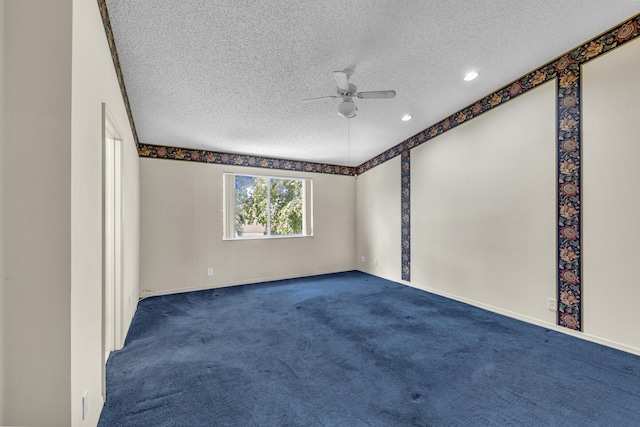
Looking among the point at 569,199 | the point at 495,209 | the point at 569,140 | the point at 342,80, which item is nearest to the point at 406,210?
the point at 495,209

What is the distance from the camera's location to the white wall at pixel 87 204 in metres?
1.17

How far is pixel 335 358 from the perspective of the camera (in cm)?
231

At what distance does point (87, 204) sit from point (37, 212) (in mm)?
315

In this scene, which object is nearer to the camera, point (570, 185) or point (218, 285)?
point (570, 185)

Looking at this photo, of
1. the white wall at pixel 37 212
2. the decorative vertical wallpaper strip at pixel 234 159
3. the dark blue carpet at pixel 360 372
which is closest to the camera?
the white wall at pixel 37 212

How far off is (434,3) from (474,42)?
718 mm

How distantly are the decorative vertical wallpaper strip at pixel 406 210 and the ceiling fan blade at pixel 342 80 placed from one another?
2.55 m

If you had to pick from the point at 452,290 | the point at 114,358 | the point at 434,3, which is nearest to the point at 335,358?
the point at 114,358

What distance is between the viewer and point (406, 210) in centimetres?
483

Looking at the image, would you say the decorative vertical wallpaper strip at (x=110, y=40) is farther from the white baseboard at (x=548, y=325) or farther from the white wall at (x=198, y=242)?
the white baseboard at (x=548, y=325)

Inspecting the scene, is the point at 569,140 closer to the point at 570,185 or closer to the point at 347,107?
the point at 570,185

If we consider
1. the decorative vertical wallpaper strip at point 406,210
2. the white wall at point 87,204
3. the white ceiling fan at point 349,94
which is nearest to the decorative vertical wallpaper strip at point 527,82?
the decorative vertical wallpaper strip at point 406,210

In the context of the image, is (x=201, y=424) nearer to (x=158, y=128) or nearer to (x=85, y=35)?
(x=85, y=35)

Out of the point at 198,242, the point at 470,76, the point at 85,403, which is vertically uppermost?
the point at 470,76
